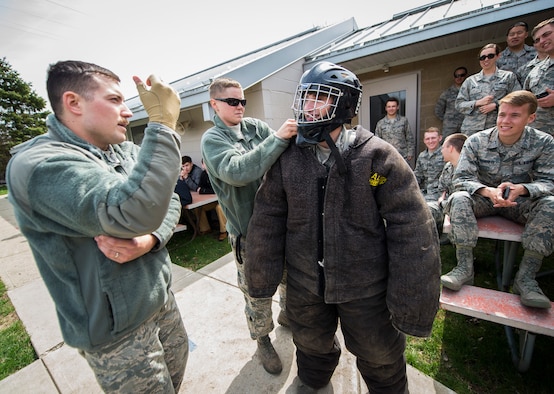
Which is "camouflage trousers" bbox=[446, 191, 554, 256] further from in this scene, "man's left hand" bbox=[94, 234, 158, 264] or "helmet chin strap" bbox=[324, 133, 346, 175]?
"man's left hand" bbox=[94, 234, 158, 264]

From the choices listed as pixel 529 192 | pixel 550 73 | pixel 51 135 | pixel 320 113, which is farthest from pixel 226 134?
pixel 550 73

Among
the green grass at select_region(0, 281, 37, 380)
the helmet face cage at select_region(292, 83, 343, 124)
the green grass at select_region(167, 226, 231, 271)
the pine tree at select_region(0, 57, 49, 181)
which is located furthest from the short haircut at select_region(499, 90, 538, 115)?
the pine tree at select_region(0, 57, 49, 181)

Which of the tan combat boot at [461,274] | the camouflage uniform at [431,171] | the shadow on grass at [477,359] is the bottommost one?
the shadow on grass at [477,359]

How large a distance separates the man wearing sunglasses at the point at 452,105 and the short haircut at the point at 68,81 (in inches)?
212

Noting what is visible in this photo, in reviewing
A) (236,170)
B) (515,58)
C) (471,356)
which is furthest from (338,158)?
(515,58)

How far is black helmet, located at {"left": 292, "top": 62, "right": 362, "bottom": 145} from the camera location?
1248 mm

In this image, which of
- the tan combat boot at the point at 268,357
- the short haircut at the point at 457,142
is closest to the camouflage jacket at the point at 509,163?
the short haircut at the point at 457,142

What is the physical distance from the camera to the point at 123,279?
1079 mm

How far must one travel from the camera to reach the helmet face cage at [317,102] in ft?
4.08

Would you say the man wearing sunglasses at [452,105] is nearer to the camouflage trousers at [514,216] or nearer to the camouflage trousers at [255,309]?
the camouflage trousers at [514,216]

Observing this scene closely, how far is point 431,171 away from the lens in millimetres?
4023

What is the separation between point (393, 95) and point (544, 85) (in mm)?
2970

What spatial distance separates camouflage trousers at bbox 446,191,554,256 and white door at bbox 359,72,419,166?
3.40 meters

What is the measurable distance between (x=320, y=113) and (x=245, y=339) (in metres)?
2.08
